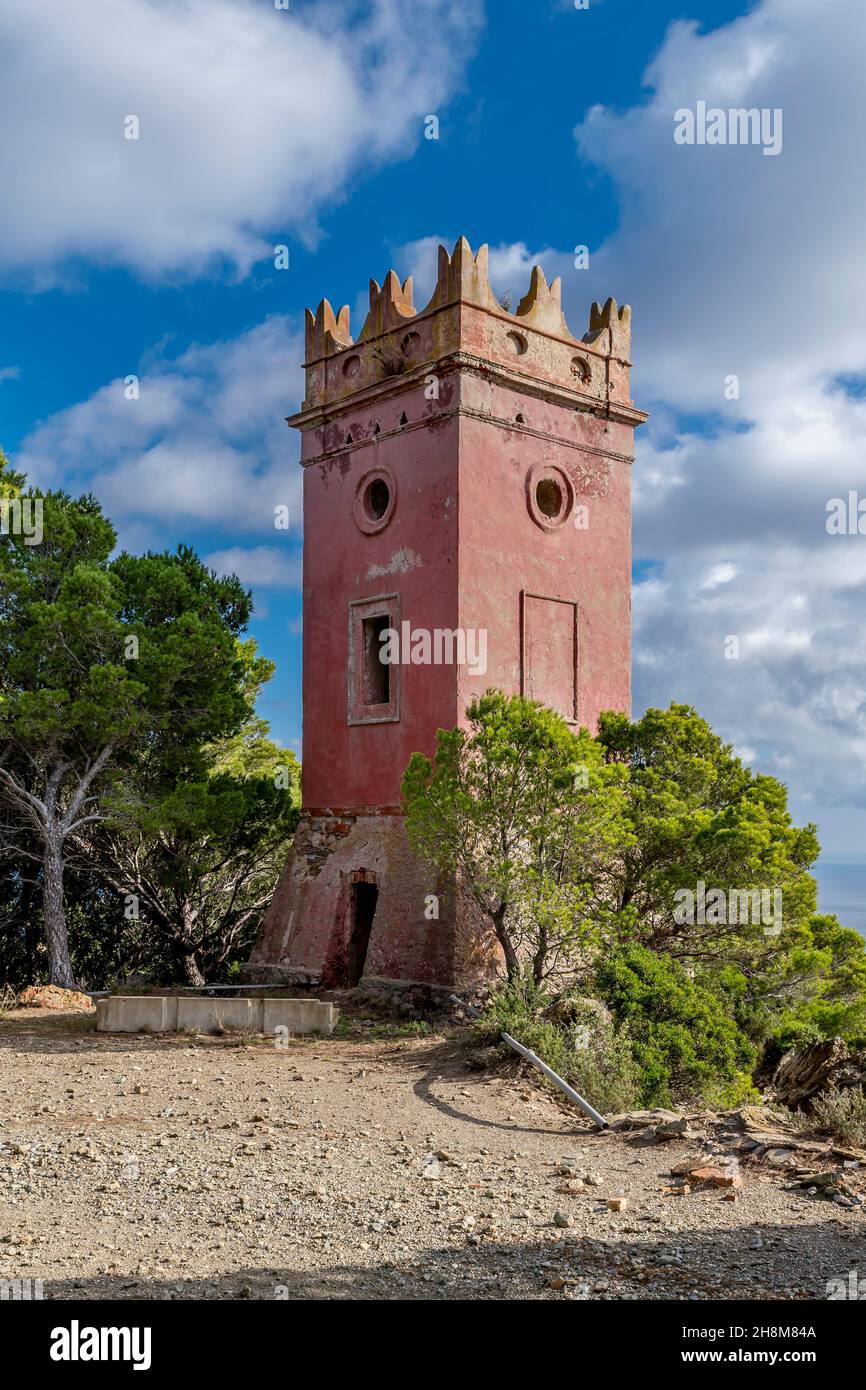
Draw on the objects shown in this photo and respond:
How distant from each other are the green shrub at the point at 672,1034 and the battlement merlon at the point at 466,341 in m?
8.17

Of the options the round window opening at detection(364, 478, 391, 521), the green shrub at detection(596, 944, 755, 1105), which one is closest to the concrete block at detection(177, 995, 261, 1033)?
the green shrub at detection(596, 944, 755, 1105)

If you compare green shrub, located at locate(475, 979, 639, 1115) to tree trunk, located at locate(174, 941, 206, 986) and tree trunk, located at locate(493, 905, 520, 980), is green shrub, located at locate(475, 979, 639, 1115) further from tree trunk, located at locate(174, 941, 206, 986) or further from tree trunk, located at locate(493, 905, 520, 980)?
tree trunk, located at locate(174, 941, 206, 986)

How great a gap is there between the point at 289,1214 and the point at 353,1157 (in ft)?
4.61

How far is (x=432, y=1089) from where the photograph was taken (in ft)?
34.6

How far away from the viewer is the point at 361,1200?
7.22 meters

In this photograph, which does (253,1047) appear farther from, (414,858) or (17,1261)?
(17,1261)

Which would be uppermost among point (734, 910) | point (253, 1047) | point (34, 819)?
point (34, 819)

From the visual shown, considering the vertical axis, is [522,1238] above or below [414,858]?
below

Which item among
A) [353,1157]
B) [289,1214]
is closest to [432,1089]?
[353,1157]

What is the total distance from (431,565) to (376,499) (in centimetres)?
192

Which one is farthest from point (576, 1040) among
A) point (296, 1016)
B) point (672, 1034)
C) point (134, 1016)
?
point (134, 1016)

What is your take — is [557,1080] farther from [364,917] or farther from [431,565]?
[431,565]

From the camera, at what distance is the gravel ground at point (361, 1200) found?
19.3 feet

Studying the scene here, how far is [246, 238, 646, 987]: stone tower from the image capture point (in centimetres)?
1569
